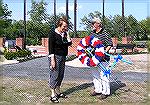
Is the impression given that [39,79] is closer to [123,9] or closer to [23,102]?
[23,102]

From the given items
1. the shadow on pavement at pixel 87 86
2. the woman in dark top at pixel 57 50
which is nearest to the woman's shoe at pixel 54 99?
the woman in dark top at pixel 57 50

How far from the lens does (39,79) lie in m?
8.61

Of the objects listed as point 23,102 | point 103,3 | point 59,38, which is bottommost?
point 23,102

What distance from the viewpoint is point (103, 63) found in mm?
6324

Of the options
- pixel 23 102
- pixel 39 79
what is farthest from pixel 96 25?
pixel 39 79

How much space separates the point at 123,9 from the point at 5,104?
1431 cm

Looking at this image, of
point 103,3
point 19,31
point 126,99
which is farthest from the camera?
point 19,31

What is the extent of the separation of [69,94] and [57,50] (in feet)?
3.70

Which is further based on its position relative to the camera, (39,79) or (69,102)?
(39,79)

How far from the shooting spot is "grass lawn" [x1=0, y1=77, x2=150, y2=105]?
241 inches

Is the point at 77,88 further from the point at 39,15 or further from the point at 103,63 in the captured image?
the point at 39,15

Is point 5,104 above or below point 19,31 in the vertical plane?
below

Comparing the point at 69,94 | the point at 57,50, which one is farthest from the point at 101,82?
the point at 57,50

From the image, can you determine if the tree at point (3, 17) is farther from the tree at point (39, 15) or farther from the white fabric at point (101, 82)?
the white fabric at point (101, 82)
